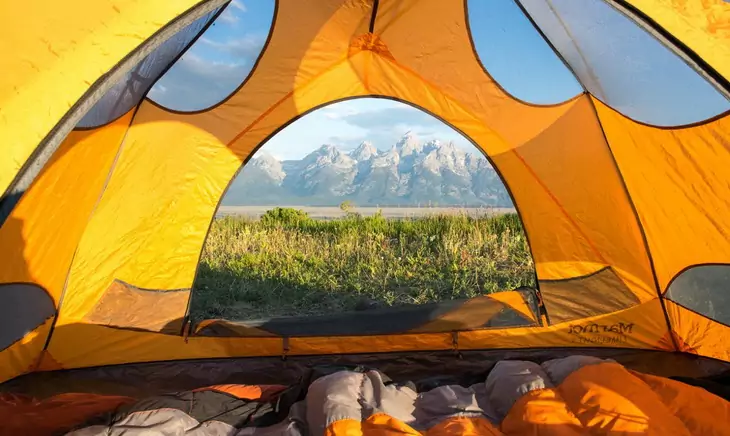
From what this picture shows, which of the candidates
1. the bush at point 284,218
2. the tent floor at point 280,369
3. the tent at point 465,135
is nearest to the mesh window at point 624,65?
the tent at point 465,135

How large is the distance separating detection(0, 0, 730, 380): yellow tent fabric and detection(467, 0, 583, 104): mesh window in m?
0.06

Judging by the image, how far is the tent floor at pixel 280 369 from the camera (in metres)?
3.00

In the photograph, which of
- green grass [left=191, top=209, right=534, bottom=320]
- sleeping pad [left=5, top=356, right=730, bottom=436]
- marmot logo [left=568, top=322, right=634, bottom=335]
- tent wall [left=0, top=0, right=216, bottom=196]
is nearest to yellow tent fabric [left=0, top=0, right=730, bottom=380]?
marmot logo [left=568, top=322, right=634, bottom=335]

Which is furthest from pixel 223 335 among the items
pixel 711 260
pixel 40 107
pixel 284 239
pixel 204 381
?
pixel 284 239

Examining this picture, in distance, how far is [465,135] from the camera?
358cm

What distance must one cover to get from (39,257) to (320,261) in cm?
354

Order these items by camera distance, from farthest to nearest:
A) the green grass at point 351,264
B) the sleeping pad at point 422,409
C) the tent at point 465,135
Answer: the green grass at point 351,264, the tent at point 465,135, the sleeping pad at point 422,409

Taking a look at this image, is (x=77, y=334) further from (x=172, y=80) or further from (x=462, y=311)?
(x=462, y=311)

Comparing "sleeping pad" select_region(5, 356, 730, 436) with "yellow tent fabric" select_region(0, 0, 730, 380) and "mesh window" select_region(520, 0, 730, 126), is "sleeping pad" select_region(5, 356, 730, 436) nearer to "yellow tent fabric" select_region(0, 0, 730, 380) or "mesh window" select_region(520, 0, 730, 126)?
"yellow tent fabric" select_region(0, 0, 730, 380)

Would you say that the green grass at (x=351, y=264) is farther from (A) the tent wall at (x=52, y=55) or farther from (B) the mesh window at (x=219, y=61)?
(A) the tent wall at (x=52, y=55)

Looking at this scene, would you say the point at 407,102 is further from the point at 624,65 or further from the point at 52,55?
the point at 52,55

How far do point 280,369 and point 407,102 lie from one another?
1812mm

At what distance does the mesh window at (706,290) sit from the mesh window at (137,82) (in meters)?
2.95

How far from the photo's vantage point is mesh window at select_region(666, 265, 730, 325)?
3.00 meters
